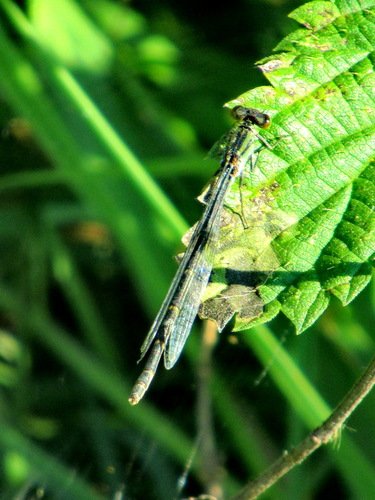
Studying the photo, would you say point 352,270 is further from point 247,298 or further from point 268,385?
point 268,385

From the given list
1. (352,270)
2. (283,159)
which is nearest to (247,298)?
(352,270)

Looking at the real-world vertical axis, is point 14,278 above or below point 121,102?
below

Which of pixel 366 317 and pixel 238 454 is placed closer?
pixel 366 317

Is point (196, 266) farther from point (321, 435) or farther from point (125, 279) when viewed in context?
point (125, 279)

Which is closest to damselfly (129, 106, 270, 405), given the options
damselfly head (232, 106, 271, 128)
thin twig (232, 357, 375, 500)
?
damselfly head (232, 106, 271, 128)

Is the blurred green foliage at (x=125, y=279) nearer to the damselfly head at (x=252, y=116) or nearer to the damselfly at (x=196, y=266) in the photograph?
the damselfly at (x=196, y=266)

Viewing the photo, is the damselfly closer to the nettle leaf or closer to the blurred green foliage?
the nettle leaf

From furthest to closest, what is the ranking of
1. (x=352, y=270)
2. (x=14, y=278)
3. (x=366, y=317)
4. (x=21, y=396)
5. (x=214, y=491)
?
(x=14, y=278) → (x=21, y=396) → (x=214, y=491) → (x=366, y=317) → (x=352, y=270)

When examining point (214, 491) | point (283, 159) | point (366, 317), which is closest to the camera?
point (283, 159)

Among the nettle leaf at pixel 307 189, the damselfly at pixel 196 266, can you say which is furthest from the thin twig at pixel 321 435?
the damselfly at pixel 196 266
